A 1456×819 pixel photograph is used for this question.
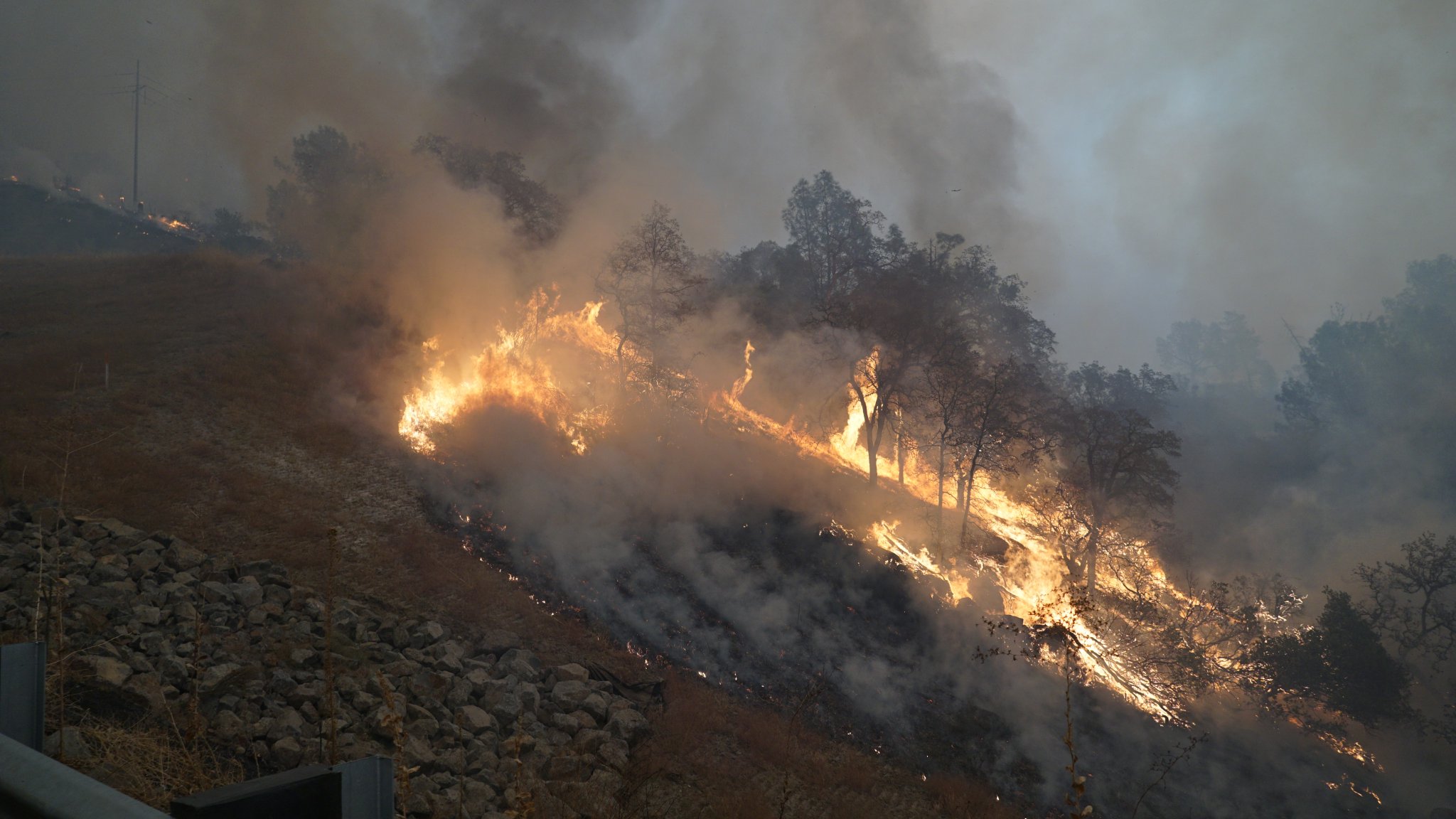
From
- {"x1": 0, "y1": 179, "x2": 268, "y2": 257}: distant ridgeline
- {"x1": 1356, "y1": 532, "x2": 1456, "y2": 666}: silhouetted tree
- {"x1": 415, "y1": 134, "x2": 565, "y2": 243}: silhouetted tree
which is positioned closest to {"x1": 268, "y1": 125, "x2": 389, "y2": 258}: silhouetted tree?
{"x1": 415, "y1": 134, "x2": 565, "y2": 243}: silhouetted tree

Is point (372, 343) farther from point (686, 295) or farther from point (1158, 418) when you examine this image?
point (1158, 418)

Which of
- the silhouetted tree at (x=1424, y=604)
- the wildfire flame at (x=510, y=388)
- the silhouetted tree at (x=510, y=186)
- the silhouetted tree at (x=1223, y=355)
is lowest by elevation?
the silhouetted tree at (x=1424, y=604)

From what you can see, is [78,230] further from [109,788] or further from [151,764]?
[109,788]

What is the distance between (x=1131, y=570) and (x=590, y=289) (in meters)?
24.7

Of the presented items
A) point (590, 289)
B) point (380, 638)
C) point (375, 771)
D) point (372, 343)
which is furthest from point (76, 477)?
point (590, 289)

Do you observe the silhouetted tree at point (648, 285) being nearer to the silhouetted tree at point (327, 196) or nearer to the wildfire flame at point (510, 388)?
the wildfire flame at point (510, 388)

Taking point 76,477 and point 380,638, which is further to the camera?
point 76,477

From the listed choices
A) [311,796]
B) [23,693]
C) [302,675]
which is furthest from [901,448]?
[23,693]

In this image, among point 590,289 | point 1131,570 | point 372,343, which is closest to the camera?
point 372,343

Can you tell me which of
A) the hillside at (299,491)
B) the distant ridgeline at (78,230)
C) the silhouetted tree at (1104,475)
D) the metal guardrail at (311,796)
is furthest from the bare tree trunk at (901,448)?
the distant ridgeline at (78,230)

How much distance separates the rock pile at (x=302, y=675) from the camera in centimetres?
673

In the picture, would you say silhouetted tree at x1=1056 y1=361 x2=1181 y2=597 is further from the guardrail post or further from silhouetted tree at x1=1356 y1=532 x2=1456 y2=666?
the guardrail post

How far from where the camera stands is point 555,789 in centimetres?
793

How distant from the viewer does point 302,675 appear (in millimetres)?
7797
